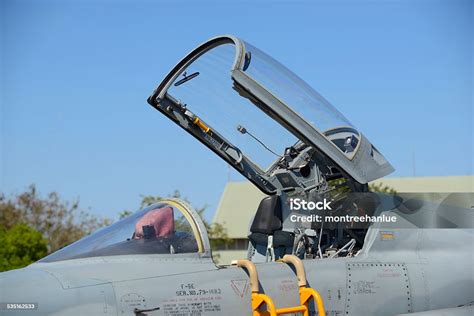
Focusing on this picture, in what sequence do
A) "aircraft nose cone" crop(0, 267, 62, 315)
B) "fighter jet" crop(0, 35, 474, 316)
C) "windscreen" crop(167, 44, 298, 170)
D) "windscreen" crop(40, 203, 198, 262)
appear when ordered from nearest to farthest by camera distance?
"aircraft nose cone" crop(0, 267, 62, 315)
"fighter jet" crop(0, 35, 474, 316)
"windscreen" crop(40, 203, 198, 262)
"windscreen" crop(167, 44, 298, 170)

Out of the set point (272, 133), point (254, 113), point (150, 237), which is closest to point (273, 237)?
point (272, 133)

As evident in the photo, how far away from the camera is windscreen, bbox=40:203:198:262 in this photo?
6496 millimetres

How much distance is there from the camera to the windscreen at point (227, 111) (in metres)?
8.00

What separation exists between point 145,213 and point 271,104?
173 cm

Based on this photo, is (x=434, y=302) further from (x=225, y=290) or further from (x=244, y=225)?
(x=244, y=225)

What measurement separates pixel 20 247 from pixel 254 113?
19.3m

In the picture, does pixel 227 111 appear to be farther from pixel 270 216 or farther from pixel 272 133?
pixel 270 216

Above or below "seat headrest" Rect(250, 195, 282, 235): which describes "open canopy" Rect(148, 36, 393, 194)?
above

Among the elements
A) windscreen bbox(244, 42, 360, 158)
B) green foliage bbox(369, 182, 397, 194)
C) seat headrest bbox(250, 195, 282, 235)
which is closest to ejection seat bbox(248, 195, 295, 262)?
seat headrest bbox(250, 195, 282, 235)

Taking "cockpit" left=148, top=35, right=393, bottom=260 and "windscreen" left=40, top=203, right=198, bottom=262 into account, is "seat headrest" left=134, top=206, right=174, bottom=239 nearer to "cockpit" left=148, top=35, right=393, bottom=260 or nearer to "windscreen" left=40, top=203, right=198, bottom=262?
"windscreen" left=40, top=203, right=198, bottom=262

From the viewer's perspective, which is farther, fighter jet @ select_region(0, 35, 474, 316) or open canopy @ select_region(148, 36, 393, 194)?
open canopy @ select_region(148, 36, 393, 194)

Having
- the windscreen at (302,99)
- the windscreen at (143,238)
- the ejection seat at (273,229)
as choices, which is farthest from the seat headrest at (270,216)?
the windscreen at (143,238)

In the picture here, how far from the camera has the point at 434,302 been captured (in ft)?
24.3

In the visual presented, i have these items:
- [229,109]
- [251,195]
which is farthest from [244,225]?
[229,109]
